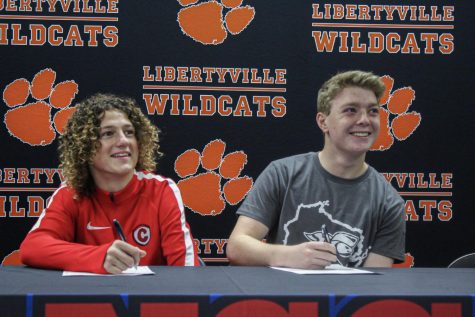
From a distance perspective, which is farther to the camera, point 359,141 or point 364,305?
point 359,141

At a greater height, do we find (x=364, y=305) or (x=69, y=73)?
(x=69, y=73)

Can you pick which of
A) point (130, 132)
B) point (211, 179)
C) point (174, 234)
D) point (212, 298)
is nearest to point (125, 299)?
point (212, 298)

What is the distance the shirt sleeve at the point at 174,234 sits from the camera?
6.32ft

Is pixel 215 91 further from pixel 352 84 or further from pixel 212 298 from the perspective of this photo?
pixel 212 298

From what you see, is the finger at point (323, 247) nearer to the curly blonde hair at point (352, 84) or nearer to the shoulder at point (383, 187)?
the shoulder at point (383, 187)

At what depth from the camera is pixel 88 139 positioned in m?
2.06

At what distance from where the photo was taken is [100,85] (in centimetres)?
286

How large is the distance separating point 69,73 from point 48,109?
7.6 inches

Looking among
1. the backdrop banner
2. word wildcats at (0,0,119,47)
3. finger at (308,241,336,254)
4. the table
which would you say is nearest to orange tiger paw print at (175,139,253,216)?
the backdrop banner

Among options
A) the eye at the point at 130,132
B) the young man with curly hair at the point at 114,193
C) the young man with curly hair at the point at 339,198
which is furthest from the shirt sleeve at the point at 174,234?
the eye at the point at 130,132

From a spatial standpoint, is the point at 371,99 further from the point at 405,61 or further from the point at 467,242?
the point at 467,242

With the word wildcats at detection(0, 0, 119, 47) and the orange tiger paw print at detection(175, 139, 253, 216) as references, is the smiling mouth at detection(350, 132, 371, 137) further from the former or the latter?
the word wildcats at detection(0, 0, 119, 47)

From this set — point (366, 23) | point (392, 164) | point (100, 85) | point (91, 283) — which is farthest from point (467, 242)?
point (91, 283)

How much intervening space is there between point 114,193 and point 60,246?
0.46 m
